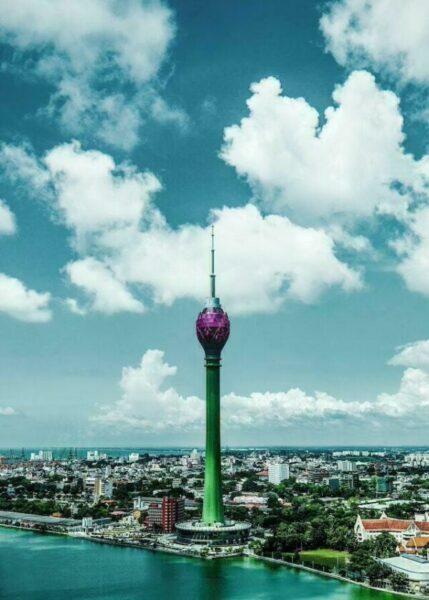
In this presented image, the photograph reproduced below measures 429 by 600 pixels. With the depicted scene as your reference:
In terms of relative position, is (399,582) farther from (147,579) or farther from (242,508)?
(242,508)

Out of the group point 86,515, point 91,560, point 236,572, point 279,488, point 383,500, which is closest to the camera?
point 236,572

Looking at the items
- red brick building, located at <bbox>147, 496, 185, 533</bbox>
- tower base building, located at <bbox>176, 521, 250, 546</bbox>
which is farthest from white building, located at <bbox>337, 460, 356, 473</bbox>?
tower base building, located at <bbox>176, 521, 250, 546</bbox>

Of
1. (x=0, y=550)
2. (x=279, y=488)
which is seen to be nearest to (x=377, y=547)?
(x=0, y=550)

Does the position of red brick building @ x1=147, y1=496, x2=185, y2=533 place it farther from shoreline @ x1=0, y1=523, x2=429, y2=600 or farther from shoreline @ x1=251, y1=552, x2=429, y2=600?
shoreline @ x1=251, y1=552, x2=429, y2=600

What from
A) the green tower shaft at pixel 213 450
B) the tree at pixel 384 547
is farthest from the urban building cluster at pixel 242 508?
the green tower shaft at pixel 213 450

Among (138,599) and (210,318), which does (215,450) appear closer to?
(210,318)

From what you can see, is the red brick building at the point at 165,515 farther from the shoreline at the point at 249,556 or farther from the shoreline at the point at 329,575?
the shoreline at the point at 329,575
